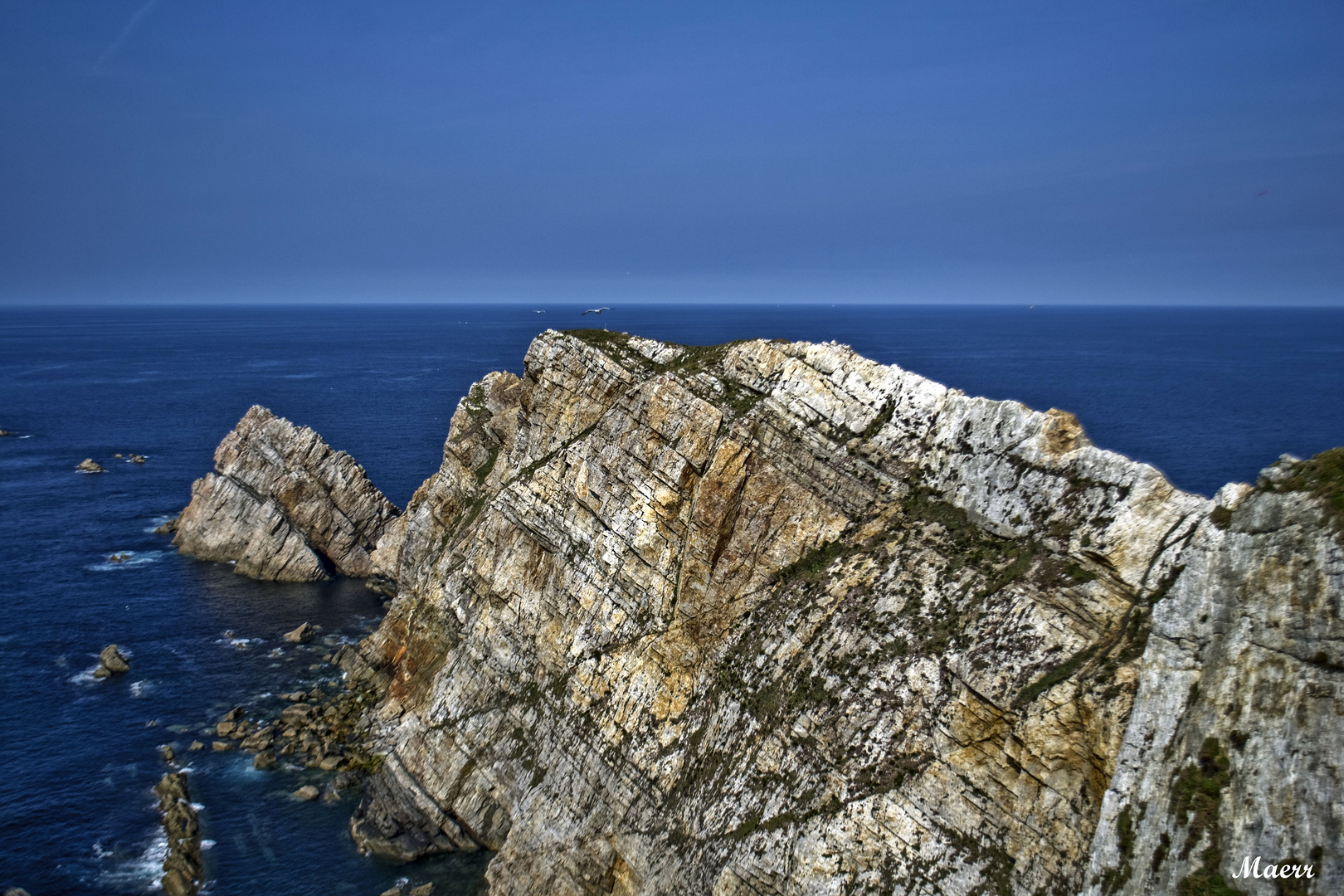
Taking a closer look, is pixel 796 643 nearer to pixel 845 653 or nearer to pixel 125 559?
pixel 845 653

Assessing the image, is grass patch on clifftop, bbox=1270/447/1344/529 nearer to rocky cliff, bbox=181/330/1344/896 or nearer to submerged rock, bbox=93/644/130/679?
rocky cliff, bbox=181/330/1344/896

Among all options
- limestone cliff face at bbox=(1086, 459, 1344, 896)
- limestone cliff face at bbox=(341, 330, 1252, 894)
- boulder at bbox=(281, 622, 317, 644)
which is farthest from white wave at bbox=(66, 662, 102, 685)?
limestone cliff face at bbox=(1086, 459, 1344, 896)

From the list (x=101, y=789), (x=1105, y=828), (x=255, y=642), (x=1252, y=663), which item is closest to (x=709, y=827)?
(x=1105, y=828)

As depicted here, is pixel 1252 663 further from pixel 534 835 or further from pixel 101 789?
pixel 101 789

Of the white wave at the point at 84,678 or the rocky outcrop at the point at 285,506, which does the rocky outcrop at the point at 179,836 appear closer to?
the white wave at the point at 84,678

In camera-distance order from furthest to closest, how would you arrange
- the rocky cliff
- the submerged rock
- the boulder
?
the boulder
the submerged rock
the rocky cliff
